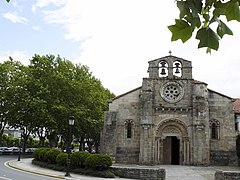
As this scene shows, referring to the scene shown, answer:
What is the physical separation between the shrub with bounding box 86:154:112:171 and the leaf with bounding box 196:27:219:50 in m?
18.7

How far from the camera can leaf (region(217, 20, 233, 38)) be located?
1878mm

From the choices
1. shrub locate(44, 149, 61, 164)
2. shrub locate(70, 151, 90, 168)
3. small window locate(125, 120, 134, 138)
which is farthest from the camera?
small window locate(125, 120, 134, 138)

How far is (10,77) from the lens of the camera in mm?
37031

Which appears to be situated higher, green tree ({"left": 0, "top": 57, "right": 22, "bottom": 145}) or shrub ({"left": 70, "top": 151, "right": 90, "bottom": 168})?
green tree ({"left": 0, "top": 57, "right": 22, "bottom": 145})

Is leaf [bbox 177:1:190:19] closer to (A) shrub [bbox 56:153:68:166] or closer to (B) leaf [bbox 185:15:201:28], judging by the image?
(B) leaf [bbox 185:15:201:28]

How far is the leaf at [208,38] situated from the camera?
1.85m

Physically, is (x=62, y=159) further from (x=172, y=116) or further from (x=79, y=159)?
(x=172, y=116)

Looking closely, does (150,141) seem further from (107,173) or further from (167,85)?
(107,173)

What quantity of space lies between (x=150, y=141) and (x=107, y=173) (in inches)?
321

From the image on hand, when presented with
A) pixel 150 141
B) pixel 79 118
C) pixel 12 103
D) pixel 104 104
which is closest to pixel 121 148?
pixel 150 141

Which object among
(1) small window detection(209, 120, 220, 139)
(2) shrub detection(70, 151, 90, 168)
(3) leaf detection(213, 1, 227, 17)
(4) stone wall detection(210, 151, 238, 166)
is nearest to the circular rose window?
(1) small window detection(209, 120, 220, 139)

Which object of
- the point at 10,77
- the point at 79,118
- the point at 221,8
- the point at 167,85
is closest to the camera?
the point at 221,8

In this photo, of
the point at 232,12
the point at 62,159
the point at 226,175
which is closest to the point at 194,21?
the point at 232,12

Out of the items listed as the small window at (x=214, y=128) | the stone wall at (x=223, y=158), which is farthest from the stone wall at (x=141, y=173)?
the small window at (x=214, y=128)
